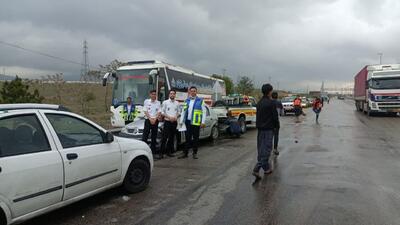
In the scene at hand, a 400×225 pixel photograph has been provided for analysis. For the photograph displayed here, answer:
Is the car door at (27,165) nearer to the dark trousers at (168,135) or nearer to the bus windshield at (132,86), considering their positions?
the dark trousers at (168,135)

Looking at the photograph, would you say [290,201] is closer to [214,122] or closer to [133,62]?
[214,122]

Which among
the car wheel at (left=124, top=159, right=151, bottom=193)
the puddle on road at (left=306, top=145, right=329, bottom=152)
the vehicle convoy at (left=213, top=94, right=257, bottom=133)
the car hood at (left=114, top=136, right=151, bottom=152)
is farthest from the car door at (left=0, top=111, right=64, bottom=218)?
the vehicle convoy at (left=213, top=94, right=257, bottom=133)

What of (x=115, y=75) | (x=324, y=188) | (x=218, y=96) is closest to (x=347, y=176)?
(x=324, y=188)

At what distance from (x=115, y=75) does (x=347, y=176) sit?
1079cm

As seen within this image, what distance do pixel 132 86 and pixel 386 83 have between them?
1995 centimetres

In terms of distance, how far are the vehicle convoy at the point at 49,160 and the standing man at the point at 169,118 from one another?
3667 mm

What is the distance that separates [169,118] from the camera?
9453 mm

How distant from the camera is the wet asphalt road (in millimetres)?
4836

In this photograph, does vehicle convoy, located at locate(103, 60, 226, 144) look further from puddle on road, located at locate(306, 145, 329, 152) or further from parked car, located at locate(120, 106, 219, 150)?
puddle on road, located at locate(306, 145, 329, 152)

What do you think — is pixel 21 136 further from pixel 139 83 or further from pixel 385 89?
pixel 385 89

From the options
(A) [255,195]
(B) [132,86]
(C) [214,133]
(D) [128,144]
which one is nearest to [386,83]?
(C) [214,133]

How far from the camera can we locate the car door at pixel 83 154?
469 centimetres

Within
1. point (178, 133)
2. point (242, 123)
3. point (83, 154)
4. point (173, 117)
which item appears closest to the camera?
point (83, 154)

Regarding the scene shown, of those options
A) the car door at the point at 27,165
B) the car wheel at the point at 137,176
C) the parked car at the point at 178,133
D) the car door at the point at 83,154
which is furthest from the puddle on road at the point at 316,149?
the car door at the point at 27,165
